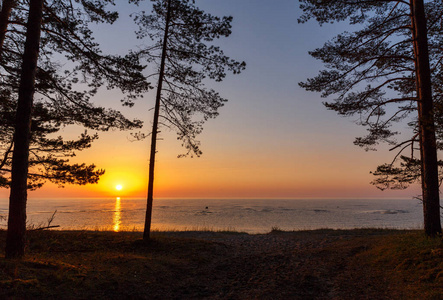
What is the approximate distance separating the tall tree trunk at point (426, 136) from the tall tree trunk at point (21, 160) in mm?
11845

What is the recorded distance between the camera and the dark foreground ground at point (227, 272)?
570 cm

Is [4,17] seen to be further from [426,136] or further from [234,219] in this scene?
[234,219]

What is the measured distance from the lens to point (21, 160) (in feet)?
23.4

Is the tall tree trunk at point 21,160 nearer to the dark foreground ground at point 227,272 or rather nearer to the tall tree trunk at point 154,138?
the dark foreground ground at point 227,272

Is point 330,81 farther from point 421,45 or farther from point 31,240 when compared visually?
point 31,240

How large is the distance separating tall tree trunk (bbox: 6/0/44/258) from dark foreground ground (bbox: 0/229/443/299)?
1.92 feet

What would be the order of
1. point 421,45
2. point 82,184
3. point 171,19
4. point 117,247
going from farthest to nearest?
point 171,19
point 82,184
point 117,247
point 421,45

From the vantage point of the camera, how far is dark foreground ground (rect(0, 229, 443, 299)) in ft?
18.7

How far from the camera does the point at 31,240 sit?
10734 mm

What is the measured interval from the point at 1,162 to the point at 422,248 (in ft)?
53.4

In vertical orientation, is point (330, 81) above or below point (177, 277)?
above

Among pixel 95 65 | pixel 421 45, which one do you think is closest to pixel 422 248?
pixel 421 45

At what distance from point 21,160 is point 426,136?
12496mm

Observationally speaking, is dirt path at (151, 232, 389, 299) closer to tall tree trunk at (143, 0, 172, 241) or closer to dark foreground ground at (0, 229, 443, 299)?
dark foreground ground at (0, 229, 443, 299)
